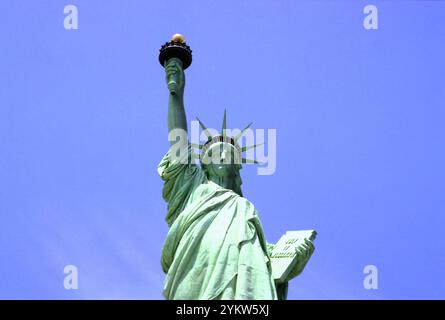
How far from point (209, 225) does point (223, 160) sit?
1.71 m

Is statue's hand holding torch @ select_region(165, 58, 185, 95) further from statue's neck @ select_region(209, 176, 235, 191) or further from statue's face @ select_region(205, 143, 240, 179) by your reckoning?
statue's neck @ select_region(209, 176, 235, 191)

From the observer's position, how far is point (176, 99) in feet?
58.9

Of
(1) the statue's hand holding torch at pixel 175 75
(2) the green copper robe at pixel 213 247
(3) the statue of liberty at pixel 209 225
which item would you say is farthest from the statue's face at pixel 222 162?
(1) the statue's hand holding torch at pixel 175 75

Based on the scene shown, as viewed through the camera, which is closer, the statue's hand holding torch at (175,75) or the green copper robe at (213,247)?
the green copper robe at (213,247)

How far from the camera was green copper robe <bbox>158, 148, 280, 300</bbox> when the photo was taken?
15.3 metres

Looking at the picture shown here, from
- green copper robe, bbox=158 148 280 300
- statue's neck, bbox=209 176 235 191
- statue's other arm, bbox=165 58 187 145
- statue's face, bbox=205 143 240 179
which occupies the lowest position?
green copper robe, bbox=158 148 280 300

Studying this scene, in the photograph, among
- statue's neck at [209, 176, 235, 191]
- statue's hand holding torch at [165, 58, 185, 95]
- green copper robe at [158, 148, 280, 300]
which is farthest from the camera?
statue's hand holding torch at [165, 58, 185, 95]

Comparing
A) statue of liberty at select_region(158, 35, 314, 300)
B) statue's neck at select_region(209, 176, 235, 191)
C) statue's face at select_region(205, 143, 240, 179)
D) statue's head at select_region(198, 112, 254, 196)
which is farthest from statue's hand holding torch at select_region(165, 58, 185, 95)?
Result: statue's neck at select_region(209, 176, 235, 191)

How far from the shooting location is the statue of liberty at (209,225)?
1538cm

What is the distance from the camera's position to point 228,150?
1775cm

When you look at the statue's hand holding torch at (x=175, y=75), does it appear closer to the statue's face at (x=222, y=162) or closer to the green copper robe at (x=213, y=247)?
the statue's face at (x=222, y=162)

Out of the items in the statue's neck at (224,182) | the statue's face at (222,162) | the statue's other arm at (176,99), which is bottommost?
the statue's neck at (224,182)
